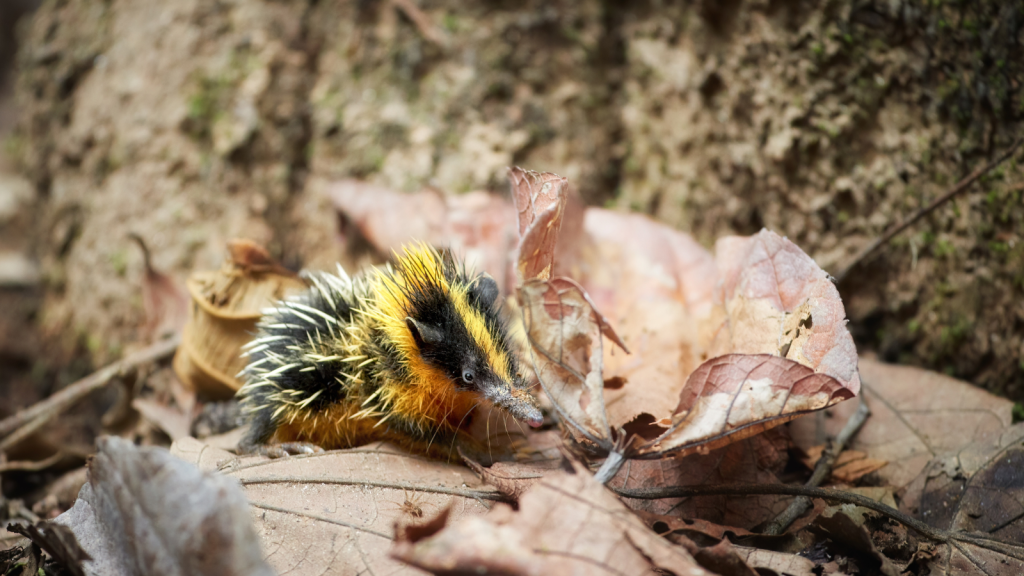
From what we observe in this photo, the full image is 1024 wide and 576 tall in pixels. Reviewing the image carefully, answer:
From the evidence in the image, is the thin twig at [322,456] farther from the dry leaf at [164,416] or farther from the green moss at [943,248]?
the green moss at [943,248]

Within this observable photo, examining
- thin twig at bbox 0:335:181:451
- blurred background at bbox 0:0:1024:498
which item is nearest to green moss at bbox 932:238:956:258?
blurred background at bbox 0:0:1024:498

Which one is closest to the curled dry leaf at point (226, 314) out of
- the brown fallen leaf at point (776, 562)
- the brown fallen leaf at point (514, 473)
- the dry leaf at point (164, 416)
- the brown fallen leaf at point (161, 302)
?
the dry leaf at point (164, 416)

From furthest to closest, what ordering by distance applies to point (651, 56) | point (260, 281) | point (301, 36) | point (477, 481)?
point (301, 36) < point (651, 56) < point (260, 281) < point (477, 481)

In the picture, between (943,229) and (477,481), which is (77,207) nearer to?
(477,481)

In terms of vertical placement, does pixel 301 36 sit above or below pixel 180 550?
above

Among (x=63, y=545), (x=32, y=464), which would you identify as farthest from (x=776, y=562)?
(x=32, y=464)

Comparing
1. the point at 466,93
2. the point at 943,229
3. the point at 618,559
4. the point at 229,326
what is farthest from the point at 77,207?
the point at 943,229

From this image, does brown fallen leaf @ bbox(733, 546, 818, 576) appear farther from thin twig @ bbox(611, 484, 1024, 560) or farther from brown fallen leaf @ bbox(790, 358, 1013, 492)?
brown fallen leaf @ bbox(790, 358, 1013, 492)
